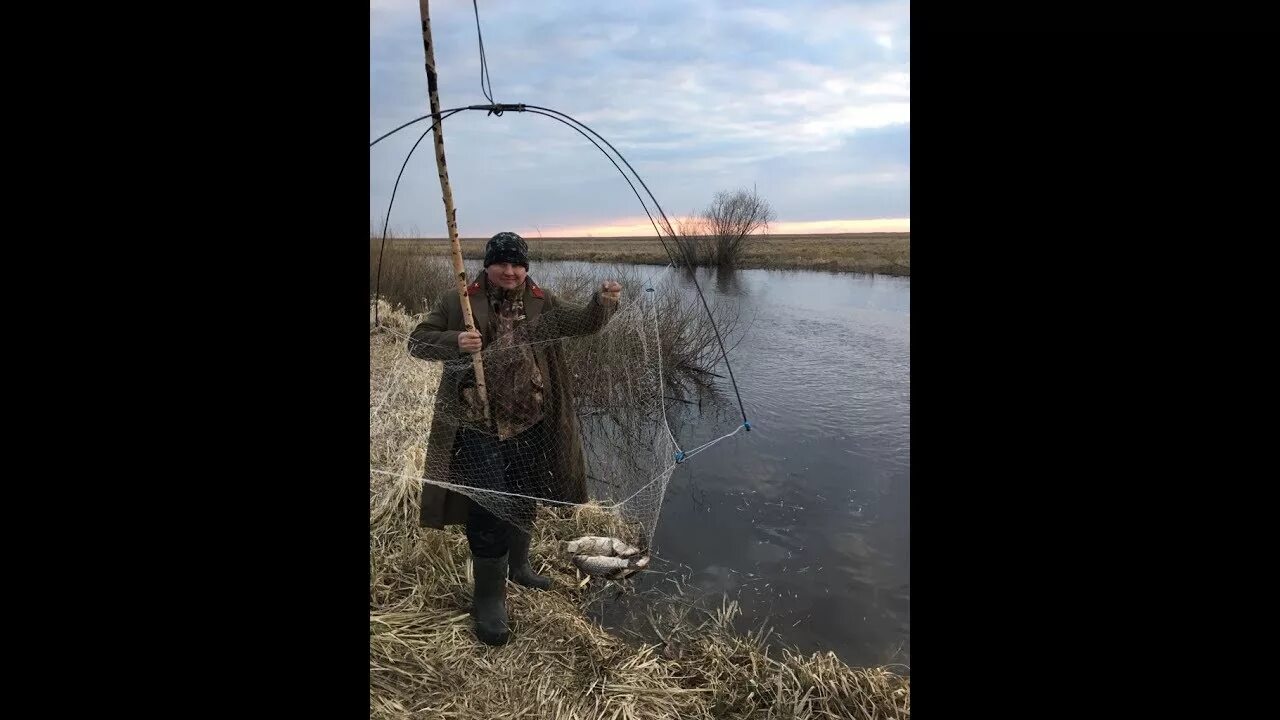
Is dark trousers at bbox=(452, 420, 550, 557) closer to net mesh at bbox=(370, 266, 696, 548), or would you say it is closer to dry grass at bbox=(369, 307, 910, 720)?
net mesh at bbox=(370, 266, 696, 548)

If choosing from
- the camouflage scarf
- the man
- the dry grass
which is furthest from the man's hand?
the dry grass

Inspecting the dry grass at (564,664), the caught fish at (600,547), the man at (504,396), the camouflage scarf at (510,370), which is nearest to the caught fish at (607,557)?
the caught fish at (600,547)

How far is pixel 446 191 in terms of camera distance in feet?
7.79

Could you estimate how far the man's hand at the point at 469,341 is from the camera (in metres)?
2.46

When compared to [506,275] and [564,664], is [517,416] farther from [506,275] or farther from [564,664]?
[564,664]

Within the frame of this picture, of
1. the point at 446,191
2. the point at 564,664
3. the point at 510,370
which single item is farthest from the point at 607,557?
the point at 446,191

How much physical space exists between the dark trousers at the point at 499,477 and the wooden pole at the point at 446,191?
0.14 meters

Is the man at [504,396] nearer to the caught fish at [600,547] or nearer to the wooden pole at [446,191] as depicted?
the wooden pole at [446,191]

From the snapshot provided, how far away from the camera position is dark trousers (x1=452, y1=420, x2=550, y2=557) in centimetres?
265

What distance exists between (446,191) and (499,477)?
3.44 ft
